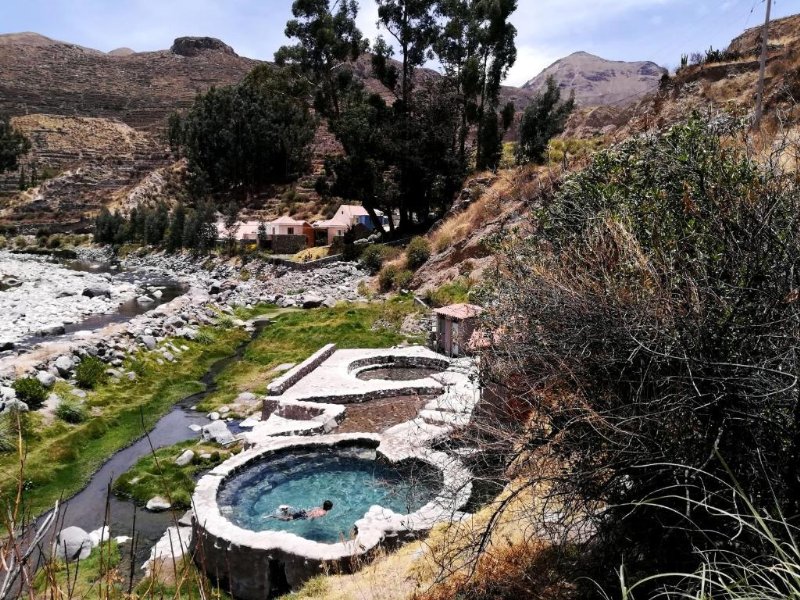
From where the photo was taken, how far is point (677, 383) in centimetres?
382

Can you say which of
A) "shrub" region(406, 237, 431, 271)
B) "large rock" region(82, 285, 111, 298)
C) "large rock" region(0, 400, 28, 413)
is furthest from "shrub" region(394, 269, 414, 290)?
"large rock" region(0, 400, 28, 413)

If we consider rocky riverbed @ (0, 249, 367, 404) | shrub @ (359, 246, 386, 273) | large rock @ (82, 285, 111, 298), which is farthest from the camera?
shrub @ (359, 246, 386, 273)

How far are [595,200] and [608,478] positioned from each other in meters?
2.90

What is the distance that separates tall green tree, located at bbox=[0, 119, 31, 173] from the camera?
7069 centimetres

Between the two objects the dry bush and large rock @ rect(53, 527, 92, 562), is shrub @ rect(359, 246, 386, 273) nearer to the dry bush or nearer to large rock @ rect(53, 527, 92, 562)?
large rock @ rect(53, 527, 92, 562)

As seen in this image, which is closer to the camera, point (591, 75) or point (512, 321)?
point (512, 321)

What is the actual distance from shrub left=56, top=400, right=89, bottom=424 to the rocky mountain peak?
483 feet

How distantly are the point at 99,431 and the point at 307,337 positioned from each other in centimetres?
850

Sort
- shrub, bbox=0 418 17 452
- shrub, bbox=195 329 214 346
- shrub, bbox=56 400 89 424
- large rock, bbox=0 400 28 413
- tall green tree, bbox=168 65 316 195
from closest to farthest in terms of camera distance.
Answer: shrub, bbox=0 418 17 452 < large rock, bbox=0 400 28 413 < shrub, bbox=56 400 89 424 < shrub, bbox=195 329 214 346 < tall green tree, bbox=168 65 316 195

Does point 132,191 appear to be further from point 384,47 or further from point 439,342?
point 439,342

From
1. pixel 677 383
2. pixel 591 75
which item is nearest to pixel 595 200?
pixel 677 383

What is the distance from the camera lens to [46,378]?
48.6ft

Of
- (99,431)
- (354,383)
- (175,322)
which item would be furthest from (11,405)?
(175,322)

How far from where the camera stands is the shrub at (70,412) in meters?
13.7
